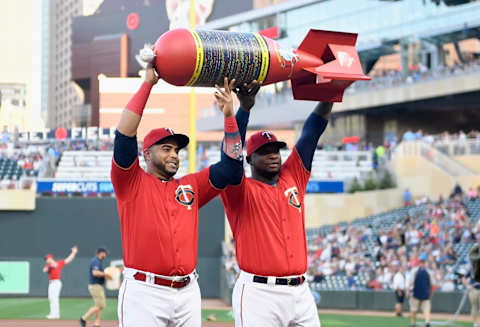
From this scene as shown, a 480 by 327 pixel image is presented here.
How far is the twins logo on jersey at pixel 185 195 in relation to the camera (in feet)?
16.7

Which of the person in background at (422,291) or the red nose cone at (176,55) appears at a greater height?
the red nose cone at (176,55)

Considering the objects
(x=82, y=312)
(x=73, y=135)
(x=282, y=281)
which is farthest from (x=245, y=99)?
(x=73, y=135)

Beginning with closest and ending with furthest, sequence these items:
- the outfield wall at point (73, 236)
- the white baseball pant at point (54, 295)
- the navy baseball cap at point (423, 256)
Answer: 1. the white baseball pant at point (54, 295)
2. the navy baseball cap at point (423, 256)
3. the outfield wall at point (73, 236)

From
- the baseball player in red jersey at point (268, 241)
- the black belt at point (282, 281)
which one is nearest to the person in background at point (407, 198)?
the baseball player in red jersey at point (268, 241)

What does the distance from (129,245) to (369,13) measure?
1375 inches

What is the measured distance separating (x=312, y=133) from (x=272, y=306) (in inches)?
55.8

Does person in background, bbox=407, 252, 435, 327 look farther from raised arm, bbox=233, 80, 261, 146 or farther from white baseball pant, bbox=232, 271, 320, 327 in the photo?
raised arm, bbox=233, 80, 261, 146

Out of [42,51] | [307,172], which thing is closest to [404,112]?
[307,172]

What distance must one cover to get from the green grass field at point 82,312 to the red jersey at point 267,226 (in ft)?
32.1

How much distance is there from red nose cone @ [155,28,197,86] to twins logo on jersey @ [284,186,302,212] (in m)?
1.26

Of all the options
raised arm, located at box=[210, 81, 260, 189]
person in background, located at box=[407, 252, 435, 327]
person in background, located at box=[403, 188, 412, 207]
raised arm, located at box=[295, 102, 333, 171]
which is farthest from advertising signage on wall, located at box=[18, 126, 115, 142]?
raised arm, located at box=[210, 81, 260, 189]

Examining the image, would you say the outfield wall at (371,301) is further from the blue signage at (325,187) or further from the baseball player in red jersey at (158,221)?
the baseball player in red jersey at (158,221)

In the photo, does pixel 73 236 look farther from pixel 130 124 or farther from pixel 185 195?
pixel 130 124

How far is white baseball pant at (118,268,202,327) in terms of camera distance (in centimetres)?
479
